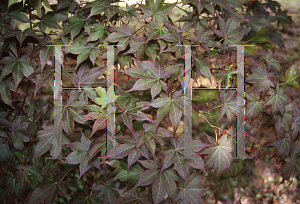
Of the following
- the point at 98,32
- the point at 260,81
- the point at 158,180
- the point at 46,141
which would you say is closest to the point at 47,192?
the point at 46,141

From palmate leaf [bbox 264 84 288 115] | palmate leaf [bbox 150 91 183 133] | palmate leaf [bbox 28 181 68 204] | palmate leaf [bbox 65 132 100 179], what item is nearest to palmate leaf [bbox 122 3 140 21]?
palmate leaf [bbox 150 91 183 133]

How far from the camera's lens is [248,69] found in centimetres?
161

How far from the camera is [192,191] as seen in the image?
1.48m

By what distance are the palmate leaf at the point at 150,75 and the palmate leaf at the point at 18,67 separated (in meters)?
0.63

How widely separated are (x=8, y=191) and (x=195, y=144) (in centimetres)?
130

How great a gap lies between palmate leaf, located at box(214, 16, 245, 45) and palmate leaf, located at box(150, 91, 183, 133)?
50cm

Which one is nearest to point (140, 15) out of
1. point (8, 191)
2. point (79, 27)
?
point (79, 27)

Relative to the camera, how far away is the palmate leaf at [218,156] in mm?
1455

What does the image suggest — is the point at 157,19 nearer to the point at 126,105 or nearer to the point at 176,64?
the point at 176,64

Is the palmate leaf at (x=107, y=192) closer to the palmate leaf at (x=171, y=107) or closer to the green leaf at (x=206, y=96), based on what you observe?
the palmate leaf at (x=171, y=107)

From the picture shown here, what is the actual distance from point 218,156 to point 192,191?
0.26 meters

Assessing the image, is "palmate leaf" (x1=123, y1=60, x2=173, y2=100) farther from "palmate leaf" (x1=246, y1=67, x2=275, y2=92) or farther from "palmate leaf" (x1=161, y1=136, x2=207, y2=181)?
"palmate leaf" (x1=246, y1=67, x2=275, y2=92)

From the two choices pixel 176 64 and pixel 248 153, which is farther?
pixel 248 153

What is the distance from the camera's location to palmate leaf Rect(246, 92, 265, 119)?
4.98 ft
